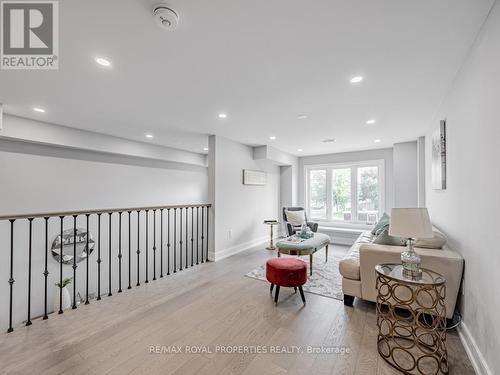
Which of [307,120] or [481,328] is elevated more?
[307,120]

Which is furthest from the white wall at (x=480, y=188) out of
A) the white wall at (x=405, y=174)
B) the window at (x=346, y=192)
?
the window at (x=346, y=192)

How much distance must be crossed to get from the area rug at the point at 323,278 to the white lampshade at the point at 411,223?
1302 millimetres

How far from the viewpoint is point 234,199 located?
4.84m

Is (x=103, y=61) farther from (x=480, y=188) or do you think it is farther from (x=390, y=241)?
(x=390, y=241)

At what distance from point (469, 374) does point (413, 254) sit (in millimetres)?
820

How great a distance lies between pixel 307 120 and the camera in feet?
11.6

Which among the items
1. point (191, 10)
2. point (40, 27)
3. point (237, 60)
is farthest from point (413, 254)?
point (40, 27)

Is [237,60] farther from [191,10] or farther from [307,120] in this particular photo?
[307,120]

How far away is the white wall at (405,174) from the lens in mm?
4914

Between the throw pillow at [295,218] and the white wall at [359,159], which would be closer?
the throw pillow at [295,218]

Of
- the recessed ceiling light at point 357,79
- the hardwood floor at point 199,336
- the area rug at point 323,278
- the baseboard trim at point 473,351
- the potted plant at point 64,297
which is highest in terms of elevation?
the recessed ceiling light at point 357,79

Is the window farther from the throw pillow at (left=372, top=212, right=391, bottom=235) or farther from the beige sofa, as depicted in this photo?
the beige sofa

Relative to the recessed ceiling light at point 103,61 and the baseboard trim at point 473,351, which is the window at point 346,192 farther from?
the recessed ceiling light at point 103,61

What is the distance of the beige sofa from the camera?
6.56ft
